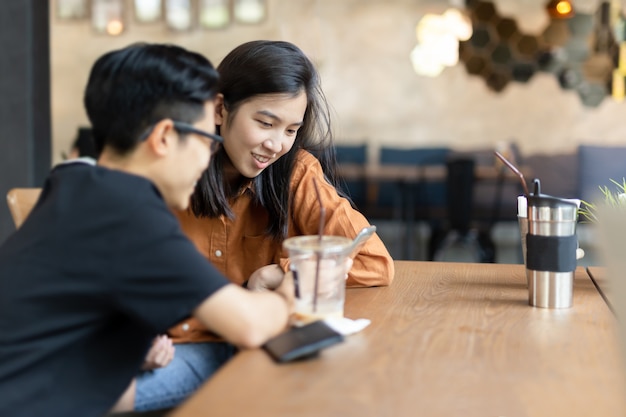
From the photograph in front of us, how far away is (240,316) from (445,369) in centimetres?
29

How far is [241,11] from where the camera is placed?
7012 millimetres

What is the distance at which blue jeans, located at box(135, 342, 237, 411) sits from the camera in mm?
1319

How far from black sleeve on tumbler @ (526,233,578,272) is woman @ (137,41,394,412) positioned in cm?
32

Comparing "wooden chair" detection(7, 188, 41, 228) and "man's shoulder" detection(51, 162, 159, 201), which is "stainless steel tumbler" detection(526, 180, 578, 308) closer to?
"man's shoulder" detection(51, 162, 159, 201)

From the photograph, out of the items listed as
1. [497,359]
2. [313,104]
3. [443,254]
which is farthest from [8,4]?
[443,254]

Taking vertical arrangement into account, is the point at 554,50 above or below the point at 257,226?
above

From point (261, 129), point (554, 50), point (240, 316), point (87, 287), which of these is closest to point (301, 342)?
point (240, 316)

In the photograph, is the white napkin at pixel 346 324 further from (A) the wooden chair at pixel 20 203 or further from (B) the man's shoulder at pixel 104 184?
(A) the wooden chair at pixel 20 203

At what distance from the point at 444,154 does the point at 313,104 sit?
5233mm

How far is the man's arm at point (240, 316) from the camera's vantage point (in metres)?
0.98

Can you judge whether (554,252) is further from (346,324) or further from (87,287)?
(87,287)

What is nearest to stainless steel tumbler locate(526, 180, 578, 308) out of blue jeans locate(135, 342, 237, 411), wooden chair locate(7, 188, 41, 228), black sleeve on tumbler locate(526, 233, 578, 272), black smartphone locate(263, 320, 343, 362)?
black sleeve on tumbler locate(526, 233, 578, 272)

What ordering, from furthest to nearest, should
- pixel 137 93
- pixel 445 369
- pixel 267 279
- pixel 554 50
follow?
pixel 554 50 → pixel 267 279 → pixel 137 93 → pixel 445 369

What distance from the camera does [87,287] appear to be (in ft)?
3.26
